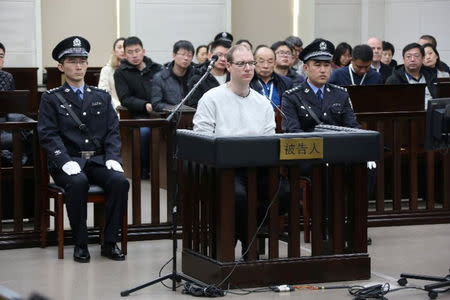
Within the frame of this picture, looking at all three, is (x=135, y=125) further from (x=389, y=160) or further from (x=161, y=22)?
(x=161, y=22)

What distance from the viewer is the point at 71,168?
7.33 metres

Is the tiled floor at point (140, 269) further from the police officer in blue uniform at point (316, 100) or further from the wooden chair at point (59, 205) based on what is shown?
the police officer in blue uniform at point (316, 100)

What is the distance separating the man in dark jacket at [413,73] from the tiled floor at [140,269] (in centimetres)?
227

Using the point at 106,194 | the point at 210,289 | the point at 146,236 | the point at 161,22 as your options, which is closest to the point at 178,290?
the point at 210,289

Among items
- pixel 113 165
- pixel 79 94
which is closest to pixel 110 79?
pixel 79 94

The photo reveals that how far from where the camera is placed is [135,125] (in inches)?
321

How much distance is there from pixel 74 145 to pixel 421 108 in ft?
11.8

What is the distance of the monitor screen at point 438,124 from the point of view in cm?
647

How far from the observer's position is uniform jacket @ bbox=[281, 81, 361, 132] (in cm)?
775

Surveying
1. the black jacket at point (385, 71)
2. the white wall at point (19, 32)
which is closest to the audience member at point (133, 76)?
the black jacket at point (385, 71)

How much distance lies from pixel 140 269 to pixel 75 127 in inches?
48.6

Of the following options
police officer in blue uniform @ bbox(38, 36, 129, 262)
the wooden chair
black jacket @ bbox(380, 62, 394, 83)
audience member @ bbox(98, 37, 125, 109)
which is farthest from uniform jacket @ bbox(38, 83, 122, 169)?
black jacket @ bbox(380, 62, 394, 83)

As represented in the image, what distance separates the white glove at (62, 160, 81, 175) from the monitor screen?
2.52m

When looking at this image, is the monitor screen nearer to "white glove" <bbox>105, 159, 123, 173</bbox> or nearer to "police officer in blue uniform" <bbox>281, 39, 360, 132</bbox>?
"police officer in blue uniform" <bbox>281, 39, 360, 132</bbox>
